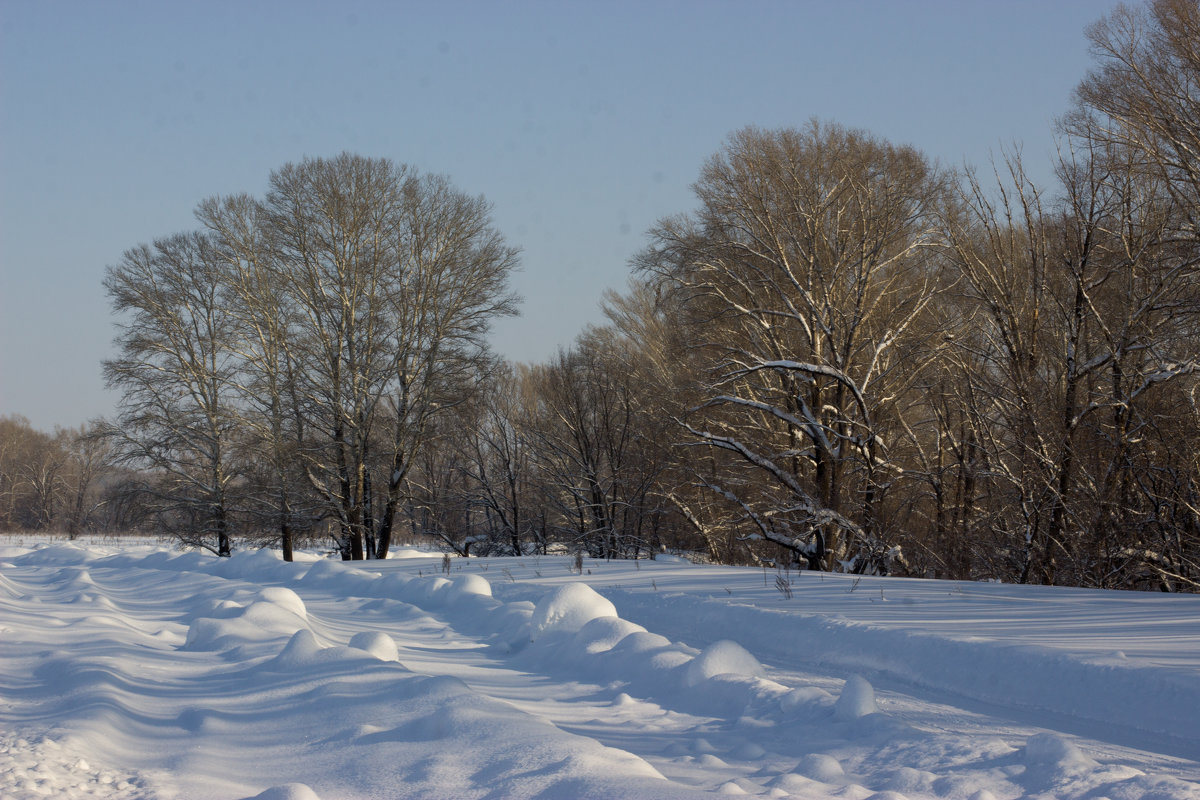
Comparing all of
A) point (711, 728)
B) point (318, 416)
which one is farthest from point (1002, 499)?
point (318, 416)

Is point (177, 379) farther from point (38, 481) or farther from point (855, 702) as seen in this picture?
point (38, 481)

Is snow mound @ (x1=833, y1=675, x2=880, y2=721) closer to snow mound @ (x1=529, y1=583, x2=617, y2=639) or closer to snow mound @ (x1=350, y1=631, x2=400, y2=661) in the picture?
snow mound @ (x1=529, y1=583, x2=617, y2=639)

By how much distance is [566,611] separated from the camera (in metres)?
8.12

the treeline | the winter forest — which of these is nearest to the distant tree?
the winter forest

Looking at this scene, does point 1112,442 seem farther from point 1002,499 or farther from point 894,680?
point 894,680

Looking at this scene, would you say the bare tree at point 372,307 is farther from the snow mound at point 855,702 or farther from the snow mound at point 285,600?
the snow mound at point 855,702

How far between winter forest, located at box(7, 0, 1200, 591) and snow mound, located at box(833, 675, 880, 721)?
311 inches

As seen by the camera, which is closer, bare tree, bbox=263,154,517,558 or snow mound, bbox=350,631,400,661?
snow mound, bbox=350,631,400,661

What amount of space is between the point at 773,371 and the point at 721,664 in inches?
648

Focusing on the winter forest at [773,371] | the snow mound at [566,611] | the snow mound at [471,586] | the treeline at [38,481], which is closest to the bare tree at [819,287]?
the winter forest at [773,371]

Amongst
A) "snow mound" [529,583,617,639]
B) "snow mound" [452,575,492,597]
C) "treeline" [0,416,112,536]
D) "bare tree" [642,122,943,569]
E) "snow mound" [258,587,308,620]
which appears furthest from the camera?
"treeline" [0,416,112,536]

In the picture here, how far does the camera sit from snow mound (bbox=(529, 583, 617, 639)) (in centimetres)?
795

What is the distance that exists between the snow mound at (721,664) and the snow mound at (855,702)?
929 mm

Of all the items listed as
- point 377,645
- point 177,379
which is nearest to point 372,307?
point 177,379
